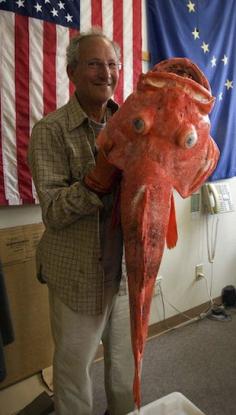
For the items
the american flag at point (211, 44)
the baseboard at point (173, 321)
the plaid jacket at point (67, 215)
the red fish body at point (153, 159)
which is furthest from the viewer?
the baseboard at point (173, 321)

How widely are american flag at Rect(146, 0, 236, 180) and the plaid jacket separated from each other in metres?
1.21

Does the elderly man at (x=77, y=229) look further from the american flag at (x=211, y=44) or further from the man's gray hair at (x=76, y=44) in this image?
the american flag at (x=211, y=44)

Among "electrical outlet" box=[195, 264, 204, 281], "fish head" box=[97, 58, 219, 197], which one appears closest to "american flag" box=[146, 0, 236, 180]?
"electrical outlet" box=[195, 264, 204, 281]

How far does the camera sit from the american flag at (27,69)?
59.7 inches

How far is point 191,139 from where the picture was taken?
24.6 inches

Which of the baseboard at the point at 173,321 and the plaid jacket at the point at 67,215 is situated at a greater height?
the plaid jacket at the point at 67,215

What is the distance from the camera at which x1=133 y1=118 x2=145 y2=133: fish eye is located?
626mm

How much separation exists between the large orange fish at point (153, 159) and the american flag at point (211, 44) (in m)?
1.57

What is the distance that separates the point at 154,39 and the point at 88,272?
1.58m

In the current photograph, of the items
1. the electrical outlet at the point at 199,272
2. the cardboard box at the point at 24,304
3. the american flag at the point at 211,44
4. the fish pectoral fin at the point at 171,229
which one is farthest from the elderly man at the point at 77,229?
the electrical outlet at the point at 199,272

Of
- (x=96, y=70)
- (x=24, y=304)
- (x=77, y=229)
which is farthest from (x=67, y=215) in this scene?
(x=24, y=304)

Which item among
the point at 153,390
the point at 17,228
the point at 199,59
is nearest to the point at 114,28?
the point at 199,59

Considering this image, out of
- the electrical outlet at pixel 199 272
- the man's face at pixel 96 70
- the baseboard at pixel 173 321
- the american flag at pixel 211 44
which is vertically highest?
the american flag at pixel 211 44

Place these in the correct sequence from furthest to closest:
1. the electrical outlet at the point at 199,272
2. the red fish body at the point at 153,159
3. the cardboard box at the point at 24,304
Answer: the electrical outlet at the point at 199,272
the cardboard box at the point at 24,304
the red fish body at the point at 153,159
